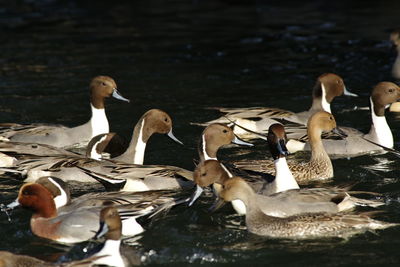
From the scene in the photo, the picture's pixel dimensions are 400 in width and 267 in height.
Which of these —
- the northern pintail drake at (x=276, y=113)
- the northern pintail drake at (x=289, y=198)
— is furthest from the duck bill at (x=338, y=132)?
the northern pintail drake at (x=289, y=198)

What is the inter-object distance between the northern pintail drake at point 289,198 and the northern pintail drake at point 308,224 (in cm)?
30

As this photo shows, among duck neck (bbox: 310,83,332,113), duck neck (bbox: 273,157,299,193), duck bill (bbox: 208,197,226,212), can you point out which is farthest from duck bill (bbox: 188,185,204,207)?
duck neck (bbox: 310,83,332,113)

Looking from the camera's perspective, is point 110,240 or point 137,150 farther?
point 137,150

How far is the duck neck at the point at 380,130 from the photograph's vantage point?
11156 mm

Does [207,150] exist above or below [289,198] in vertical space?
above

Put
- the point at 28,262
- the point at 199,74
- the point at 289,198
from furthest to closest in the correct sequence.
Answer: the point at 199,74 → the point at 289,198 → the point at 28,262

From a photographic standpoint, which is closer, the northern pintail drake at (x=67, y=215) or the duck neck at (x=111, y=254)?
the duck neck at (x=111, y=254)

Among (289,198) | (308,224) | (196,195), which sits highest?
(196,195)

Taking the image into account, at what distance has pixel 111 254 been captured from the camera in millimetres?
7414

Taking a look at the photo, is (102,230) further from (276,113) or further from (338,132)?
(276,113)

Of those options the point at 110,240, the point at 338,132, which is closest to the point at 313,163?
the point at 338,132

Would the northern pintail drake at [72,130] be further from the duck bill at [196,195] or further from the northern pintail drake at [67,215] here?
the duck bill at [196,195]

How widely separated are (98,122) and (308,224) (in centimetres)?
445

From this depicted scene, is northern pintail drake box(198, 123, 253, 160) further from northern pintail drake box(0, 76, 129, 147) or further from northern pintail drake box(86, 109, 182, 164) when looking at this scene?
northern pintail drake box(0, 76, 129, 147)
